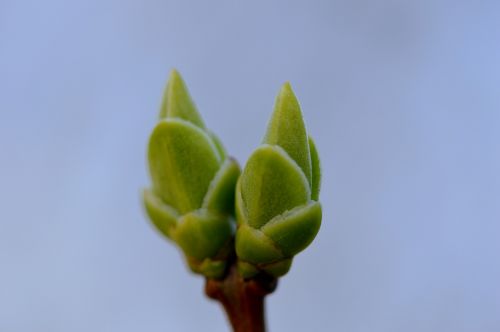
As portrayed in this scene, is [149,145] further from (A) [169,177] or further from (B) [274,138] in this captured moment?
(B) [274,138]

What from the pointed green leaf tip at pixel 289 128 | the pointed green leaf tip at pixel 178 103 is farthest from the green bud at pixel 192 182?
the pointed green leaf tip at pixel 289 128

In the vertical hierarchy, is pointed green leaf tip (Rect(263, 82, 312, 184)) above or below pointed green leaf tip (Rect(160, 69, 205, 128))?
below

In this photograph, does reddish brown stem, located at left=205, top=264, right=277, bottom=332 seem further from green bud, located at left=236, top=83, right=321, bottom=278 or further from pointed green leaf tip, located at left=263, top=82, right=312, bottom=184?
pointed green leaf tip, located at left=263, top=82, right=312, bottom=184

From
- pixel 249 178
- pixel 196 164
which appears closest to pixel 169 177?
pixel 196 164

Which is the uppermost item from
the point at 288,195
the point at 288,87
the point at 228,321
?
the point at 288,87

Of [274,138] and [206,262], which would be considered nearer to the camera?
[274,138]

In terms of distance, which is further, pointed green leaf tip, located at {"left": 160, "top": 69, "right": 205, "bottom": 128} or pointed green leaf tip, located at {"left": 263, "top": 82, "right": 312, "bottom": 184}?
pointed green leaf tip, located at {"left": 160, "top": 69, "right": 205, "bottom": 128}

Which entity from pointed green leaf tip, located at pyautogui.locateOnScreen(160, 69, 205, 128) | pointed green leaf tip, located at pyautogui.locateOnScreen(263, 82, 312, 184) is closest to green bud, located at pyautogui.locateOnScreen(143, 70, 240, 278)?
pointed green leaf tip, located at pyautogui.locateOnScreen(160, 69, 205, 128)
